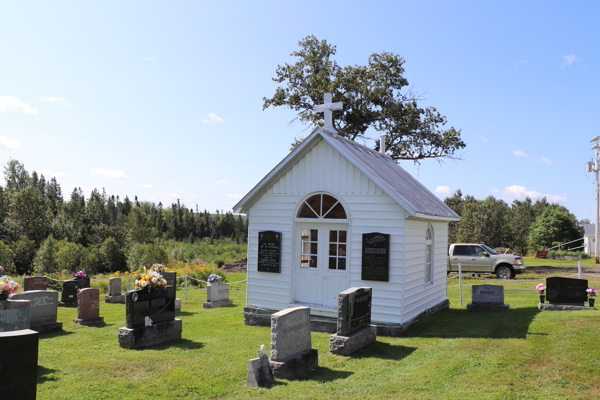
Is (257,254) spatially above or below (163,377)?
above

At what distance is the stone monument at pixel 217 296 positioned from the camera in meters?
16.7

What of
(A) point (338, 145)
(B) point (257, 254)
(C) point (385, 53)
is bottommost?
(B) point (257, 254)

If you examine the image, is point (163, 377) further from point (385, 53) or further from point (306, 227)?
point (385, 53)

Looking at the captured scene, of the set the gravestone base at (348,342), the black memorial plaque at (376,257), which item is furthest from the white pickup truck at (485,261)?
the gravestone base at (348,342)

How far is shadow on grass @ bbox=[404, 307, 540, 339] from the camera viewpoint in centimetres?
1080

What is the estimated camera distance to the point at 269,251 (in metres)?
12.5

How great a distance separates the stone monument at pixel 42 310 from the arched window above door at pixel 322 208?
6591 mm

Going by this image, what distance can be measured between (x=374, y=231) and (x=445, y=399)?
16.9 feet

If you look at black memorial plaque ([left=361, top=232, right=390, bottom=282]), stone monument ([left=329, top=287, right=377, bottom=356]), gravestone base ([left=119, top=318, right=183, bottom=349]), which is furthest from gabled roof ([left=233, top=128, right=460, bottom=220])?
gravestone base ([left=119, top=318, right=183, bottom=349])

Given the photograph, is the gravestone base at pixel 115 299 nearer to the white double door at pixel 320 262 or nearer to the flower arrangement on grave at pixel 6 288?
the flower arrangement on grave at pixel 6 288

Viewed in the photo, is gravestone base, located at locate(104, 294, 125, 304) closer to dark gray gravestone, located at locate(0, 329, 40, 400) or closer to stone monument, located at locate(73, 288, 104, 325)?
stone monument, located at locate(73, 288, 104, 325)

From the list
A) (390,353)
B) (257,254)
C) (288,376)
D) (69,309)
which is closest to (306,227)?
(257,254)

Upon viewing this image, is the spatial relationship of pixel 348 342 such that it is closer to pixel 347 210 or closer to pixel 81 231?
pixel 347 210

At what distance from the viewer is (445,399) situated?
6578mm
